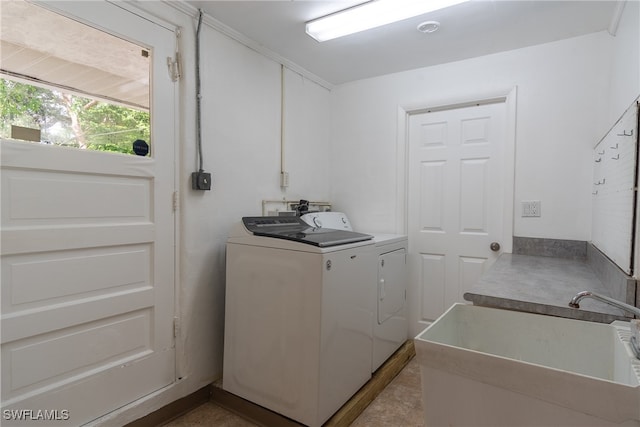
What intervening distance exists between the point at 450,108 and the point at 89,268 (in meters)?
2.66

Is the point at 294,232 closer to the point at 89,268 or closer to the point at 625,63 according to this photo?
the point at 89,268

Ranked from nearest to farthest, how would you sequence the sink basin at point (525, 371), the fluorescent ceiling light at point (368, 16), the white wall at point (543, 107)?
the sink basin at point (525, 371), the fluorescent ceiling light at point (368, 16), the white wall at point (543, 107)

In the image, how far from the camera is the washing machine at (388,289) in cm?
223

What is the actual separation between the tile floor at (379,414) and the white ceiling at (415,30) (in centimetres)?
236

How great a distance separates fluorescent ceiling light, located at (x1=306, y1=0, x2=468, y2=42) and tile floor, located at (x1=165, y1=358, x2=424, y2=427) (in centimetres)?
231

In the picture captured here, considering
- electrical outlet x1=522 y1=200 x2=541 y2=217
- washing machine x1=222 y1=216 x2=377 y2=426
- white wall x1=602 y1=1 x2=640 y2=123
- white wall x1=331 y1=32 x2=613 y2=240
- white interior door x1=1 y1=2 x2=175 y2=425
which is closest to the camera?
white interior door x1=1 y1=2 x2=175 y2=425

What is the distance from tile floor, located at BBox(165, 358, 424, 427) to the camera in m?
1.85

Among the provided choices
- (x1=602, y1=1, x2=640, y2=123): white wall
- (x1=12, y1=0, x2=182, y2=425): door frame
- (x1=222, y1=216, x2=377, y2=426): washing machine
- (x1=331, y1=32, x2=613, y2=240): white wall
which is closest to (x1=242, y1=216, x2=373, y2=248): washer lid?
(x1=222, y1=216, x2=377, y2=426): washing machine

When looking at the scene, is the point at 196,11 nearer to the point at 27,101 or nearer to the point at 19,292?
the point at 27,101

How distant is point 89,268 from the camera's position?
61.9 inches

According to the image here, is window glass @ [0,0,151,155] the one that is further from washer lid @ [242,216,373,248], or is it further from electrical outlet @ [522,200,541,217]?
electrical outlet @ [522,200,541,217]

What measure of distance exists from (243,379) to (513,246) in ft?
6.75

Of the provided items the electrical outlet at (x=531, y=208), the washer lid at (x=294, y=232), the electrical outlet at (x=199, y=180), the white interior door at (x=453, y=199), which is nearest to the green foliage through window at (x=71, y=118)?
the electrical outlet at (x=199, y=180)

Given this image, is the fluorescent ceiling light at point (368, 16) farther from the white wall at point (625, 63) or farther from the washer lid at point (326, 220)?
the washer lid at point (326, 220)
